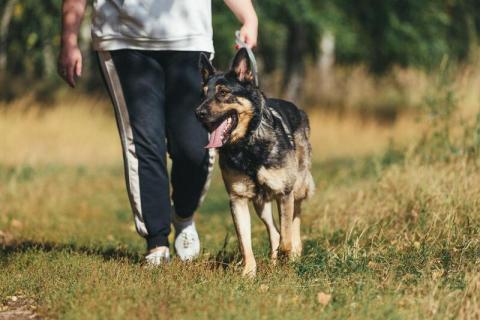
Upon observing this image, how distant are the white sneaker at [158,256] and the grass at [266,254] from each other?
15 cm

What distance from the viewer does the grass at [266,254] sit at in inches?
155

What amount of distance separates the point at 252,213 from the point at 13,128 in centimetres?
640

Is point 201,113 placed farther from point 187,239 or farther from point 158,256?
point 187,239

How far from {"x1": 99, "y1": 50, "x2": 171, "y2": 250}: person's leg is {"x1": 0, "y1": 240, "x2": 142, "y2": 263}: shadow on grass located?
32 cm

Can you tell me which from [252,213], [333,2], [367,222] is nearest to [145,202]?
[367,222]

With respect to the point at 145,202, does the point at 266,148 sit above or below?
above

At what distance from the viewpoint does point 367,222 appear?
637 centimetres

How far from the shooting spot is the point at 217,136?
488cm

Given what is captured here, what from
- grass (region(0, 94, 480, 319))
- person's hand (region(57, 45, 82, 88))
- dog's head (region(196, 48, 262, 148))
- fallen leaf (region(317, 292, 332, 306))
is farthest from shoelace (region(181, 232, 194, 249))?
fallen leaf (region(317, 292, 332, 306))

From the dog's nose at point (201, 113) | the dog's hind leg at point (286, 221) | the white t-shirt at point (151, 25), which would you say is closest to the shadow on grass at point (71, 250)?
the dog's hind leg at point (286, 221)

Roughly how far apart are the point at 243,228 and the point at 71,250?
1319 mm

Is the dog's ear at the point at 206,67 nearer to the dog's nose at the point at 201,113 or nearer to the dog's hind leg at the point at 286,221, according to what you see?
the dog's nose at the point at 201,113

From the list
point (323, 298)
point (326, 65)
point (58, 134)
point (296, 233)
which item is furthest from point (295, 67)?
point (323, 298)

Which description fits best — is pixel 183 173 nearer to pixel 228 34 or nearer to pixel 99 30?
pixel 99 30
